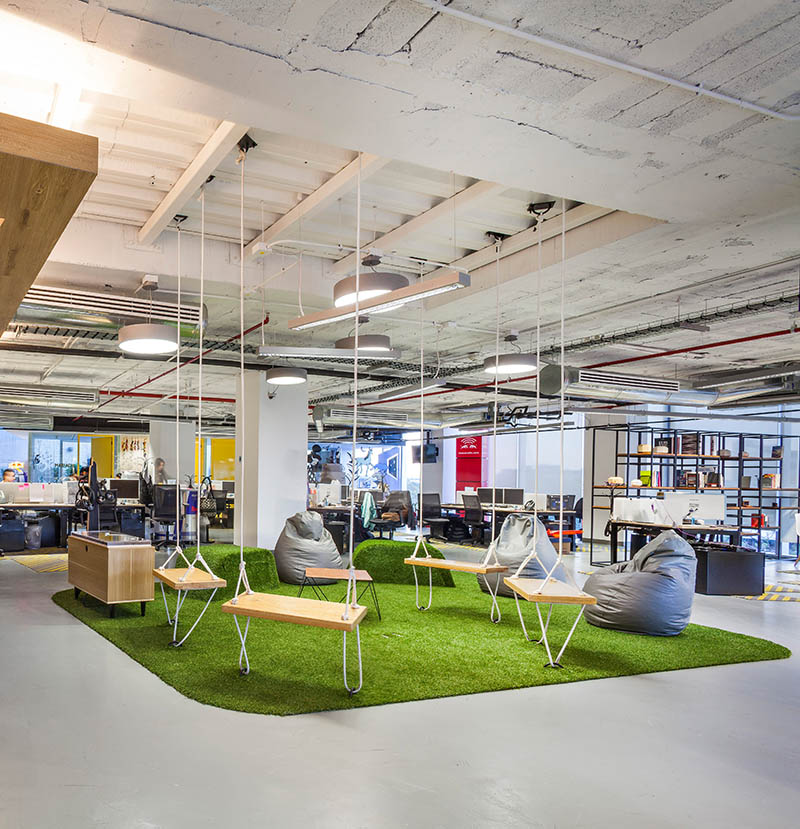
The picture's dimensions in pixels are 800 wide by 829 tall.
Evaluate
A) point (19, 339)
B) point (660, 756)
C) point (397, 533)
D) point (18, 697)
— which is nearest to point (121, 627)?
point (18, 697)

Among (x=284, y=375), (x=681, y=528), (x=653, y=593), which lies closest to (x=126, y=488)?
(x=284, y=375)

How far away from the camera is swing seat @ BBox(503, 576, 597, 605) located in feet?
17.0

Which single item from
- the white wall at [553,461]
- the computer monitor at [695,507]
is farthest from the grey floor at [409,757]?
the white wall at [553,461]

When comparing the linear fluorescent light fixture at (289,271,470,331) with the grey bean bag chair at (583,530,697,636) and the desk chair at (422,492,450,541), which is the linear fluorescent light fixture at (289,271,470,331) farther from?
the desk chair at (422,492,450,541)

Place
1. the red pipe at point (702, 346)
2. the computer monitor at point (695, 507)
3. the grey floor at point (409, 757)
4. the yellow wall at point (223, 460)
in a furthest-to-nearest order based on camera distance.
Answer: the yellow wall at point (223, 460) < the computer monitor at point (695, 507) < the red pipe at point (702, 346) < the grey floor at point (409, 757)

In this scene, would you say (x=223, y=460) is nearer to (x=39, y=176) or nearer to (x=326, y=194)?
(x=326, y=194)

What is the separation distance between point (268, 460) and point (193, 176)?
6.41 metres

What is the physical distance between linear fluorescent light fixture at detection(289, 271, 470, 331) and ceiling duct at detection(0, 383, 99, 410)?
11008 mm

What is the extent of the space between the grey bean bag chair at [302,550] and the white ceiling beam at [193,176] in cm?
410

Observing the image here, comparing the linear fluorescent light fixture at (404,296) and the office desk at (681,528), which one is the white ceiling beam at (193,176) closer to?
the linear fluorescent light fixture at (404,296)

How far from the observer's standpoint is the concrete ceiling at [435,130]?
9.45 ft

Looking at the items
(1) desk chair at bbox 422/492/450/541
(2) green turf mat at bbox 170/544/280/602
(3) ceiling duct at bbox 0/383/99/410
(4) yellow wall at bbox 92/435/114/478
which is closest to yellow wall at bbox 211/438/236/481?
(4) yellow wall at bbox 92/435/114/478

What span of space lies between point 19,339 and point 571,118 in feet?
31.1

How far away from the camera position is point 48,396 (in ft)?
50.3
